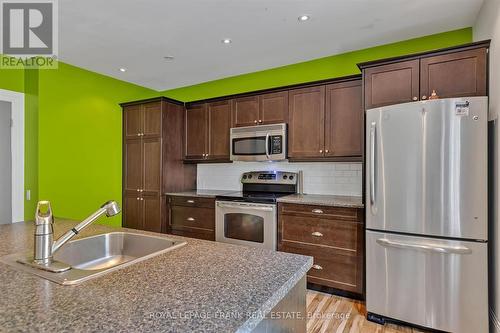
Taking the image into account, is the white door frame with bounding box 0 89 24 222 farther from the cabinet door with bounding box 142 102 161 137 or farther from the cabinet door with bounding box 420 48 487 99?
the cabinet door with bounding box 420 48 487 99

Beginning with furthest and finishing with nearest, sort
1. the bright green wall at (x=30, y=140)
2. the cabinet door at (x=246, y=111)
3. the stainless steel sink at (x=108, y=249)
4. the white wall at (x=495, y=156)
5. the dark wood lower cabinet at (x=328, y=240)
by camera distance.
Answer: the cabinet door at (x=246, y=111), the bright green wall at (x=30, y=140), the dark wood lower cabinet at (x=328, y=240), the white wall at (x=495, y=156), the stainless steel sink at (x=108, y=249)

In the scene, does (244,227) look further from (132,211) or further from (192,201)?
(132,211)

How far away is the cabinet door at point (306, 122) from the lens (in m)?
3.09

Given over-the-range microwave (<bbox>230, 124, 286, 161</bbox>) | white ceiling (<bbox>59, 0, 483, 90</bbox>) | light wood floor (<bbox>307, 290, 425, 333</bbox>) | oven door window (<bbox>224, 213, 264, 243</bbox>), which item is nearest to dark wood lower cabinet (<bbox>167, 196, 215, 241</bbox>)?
oven door window (<bbox>224, 213, 264, 243</bbox>)

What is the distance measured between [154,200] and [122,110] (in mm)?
1514

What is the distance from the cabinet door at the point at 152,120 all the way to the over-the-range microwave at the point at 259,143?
1.04m

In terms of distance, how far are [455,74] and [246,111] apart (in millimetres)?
2184

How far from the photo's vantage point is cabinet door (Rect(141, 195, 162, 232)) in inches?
147

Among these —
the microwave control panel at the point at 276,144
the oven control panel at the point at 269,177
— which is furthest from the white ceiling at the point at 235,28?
the oven control panel at the point at 269,177

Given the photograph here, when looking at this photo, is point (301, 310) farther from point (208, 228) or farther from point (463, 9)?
point (463, 9)

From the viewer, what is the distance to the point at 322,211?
2736 millimetres

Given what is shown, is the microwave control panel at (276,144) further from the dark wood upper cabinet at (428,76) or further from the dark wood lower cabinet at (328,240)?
the dark wood upper cabinet at (428,76)

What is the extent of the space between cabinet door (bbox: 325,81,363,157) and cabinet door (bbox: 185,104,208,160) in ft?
5.70

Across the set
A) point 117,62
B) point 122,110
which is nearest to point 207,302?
point 117,62
